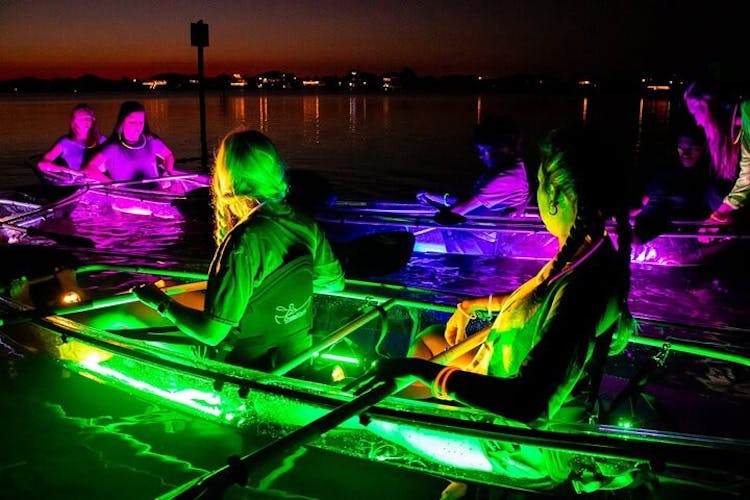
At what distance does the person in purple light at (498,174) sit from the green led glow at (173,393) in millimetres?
5135

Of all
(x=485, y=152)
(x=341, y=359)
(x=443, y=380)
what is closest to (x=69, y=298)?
(x=341, y=359)

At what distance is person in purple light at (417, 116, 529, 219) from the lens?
7719mm

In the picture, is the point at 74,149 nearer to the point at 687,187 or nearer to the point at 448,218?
the point at 448,218

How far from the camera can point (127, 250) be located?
10352mm

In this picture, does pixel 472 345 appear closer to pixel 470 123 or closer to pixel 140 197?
pixel 140 197

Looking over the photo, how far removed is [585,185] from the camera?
2330 mm

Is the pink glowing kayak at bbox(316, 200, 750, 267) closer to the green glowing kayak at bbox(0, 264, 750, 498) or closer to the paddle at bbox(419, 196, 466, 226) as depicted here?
the paddle at bbox(419, 196, 466, 226)

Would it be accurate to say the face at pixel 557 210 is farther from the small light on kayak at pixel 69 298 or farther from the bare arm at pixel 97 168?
the bare arm at pixel 97 168

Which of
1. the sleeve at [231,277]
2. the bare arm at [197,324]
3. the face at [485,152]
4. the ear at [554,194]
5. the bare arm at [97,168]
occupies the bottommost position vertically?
the bare arm at [197,324]

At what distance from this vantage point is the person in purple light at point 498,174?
7.72 metres

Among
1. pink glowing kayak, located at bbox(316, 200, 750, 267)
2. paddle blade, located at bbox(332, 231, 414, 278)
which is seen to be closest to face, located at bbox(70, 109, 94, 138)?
pink glowing kayak, located at bbox(316, 200, 750, 267)

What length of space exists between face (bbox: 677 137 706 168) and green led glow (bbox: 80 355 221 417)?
24.9 feet

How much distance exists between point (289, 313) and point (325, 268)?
0.47 m

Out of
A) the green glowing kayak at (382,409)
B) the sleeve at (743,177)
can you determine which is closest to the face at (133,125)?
the green glowing kayak at (382,409)
